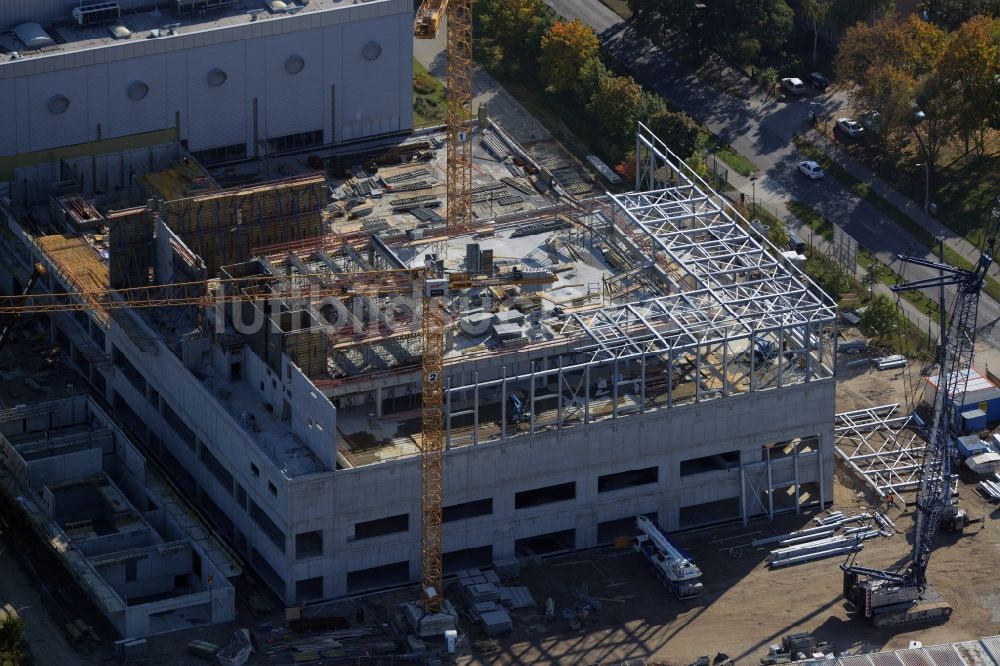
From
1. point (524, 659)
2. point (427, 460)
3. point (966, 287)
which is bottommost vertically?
point (524, 659)

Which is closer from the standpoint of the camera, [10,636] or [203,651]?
[10,636]

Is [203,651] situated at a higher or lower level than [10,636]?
lower

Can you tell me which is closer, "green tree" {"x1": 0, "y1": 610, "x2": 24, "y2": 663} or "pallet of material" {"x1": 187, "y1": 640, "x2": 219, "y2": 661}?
"green tree" {"x1": 0, "y1": 610, "x2": 24, "y2": 663}

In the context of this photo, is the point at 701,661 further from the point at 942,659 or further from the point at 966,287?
the point at 966,287

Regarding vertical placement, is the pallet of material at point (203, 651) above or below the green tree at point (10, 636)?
below

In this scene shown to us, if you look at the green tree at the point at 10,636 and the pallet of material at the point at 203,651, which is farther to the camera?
the pallet of material at the point at 203,651

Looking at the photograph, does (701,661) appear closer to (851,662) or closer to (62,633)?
(851,662)

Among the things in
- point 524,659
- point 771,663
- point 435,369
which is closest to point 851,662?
point 771,663

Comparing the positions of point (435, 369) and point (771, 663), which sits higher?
point (435, 369)

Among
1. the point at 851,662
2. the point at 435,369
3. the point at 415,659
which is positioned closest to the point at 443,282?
the point at 435,369

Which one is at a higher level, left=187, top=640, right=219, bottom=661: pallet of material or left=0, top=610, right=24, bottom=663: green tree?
left=0, top=610, right=24, bottom=663: green tree
